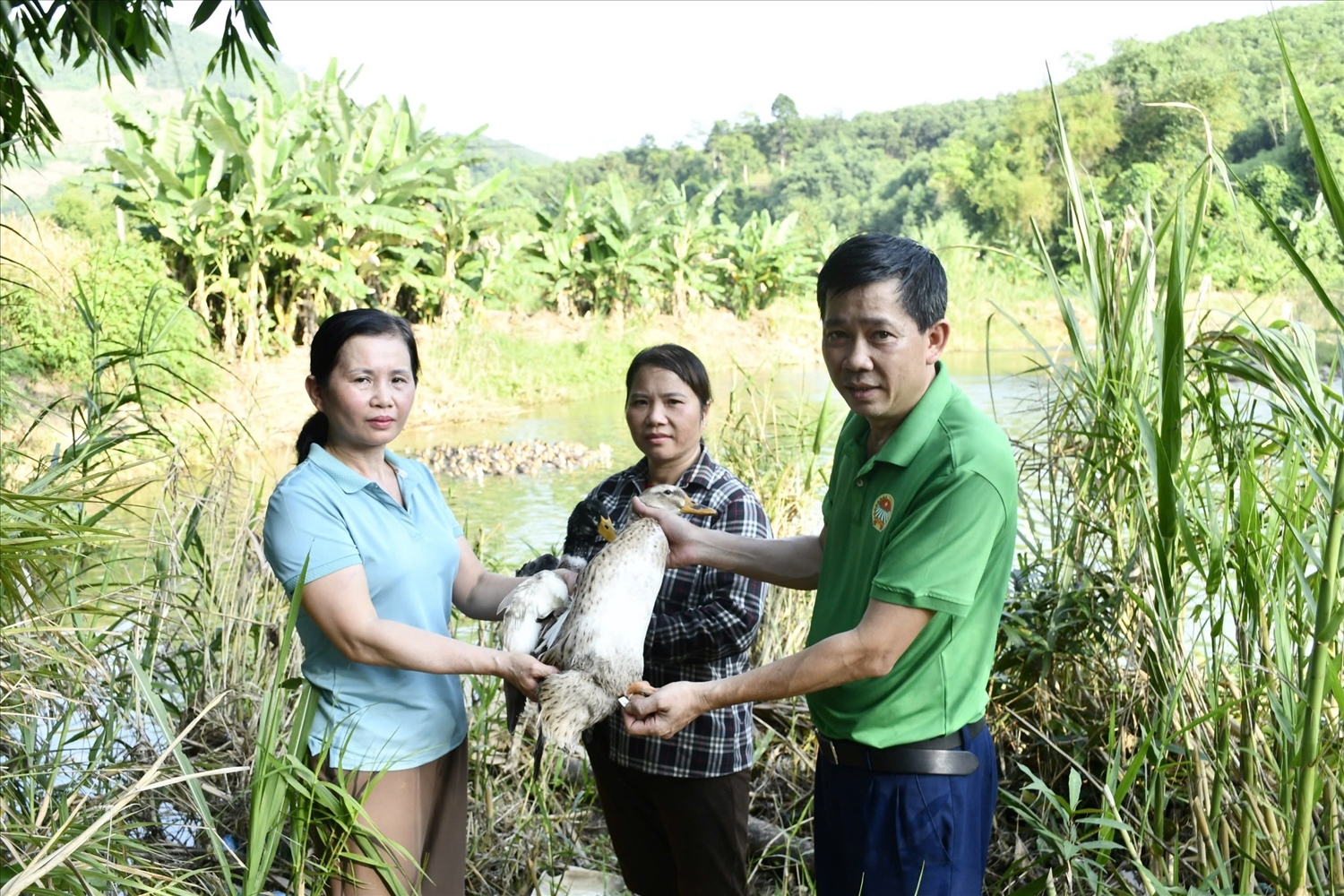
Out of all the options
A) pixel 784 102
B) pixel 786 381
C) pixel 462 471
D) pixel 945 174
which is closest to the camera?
pixel 462 471

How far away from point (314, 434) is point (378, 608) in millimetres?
439

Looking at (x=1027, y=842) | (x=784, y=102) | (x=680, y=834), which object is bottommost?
(x=1027, y=842)

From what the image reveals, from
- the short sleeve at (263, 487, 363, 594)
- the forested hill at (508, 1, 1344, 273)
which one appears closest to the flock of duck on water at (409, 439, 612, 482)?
the short sleeve at (263, 487, 363, 594)

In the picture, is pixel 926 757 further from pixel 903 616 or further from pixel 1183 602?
pixel 1183 602

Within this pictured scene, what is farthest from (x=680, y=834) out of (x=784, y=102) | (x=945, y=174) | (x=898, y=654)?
(x=784, y=102)

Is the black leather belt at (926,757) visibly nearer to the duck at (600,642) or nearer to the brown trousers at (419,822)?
the duck at (600,642)

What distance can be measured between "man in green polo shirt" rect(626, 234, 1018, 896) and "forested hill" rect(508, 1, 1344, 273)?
60.3 feet

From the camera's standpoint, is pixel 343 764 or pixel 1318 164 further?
pixel 343 764

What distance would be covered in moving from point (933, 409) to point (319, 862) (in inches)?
60.7

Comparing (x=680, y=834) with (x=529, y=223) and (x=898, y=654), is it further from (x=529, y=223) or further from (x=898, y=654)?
(x=529, y=223)

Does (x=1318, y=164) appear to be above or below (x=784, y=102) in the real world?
below

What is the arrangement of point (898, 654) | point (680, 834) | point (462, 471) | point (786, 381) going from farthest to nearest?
point (786, 381) → point (462, 471) → point (680, 834) → point (898, 654)

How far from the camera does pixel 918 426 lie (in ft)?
6.10

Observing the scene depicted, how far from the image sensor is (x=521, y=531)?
27.2 feet
